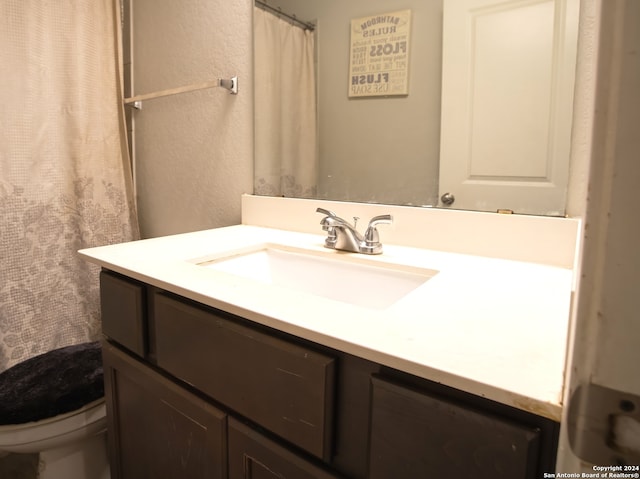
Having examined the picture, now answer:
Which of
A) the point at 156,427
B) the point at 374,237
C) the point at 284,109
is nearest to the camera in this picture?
the point at 156,427

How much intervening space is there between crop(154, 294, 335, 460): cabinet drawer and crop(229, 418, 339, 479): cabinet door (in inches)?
1.1

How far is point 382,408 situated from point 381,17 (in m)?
0.97

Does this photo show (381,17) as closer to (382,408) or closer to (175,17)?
(175,17)

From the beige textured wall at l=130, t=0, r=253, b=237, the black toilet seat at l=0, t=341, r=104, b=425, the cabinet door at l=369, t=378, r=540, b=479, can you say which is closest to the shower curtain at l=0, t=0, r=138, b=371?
the beige textured wall at l=130, t=0, r=253, b=237


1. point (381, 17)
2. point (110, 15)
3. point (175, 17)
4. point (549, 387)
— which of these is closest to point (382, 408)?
point (549, 387)

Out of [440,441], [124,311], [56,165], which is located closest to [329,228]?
[124,311]

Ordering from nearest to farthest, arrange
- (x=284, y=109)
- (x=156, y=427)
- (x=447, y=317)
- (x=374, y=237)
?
(x=447, y=317), (x=156, y=427), (x=374, y=237), (x=284, y=109)

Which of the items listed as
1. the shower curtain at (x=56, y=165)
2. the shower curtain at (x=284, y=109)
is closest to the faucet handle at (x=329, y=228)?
the shower curtain at (x=284, y=109)

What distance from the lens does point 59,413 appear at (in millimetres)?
1004

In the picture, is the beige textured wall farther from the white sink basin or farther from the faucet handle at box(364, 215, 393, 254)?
the faucet handle at box(364, 215, 393, 254)

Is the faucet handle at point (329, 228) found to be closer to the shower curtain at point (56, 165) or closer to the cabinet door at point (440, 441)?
the cabinet door at point (440, 441)

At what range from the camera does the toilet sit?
3.20 feet

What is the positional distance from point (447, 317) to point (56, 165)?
139cm

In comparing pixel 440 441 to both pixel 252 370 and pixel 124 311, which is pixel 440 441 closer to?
pixel 252 370
